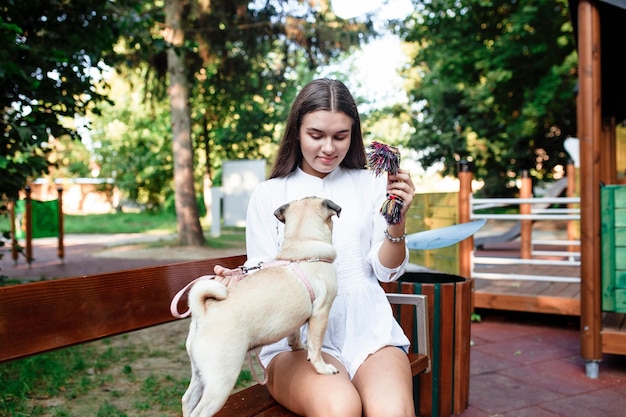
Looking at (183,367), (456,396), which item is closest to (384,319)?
(456,396)

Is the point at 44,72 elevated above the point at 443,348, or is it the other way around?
the point at 44,72

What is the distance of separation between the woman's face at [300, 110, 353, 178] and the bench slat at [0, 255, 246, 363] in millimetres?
761

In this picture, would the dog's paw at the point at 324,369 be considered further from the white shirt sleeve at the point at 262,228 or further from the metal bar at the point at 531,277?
→ the metal bar at the point at 531,277

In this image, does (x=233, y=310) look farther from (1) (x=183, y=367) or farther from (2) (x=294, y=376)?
(1) (x=183, y=367)

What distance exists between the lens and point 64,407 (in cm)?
371

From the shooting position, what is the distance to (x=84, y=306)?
6.66 feet

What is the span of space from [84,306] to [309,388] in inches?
36.0

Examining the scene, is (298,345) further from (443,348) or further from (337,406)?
(443,348)

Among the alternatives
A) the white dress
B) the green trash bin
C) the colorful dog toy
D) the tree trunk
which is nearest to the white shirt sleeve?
the white dress

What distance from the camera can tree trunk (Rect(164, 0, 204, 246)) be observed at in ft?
40.8

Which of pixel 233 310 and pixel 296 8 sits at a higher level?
pixel 296 8

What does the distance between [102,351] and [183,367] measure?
1.05m

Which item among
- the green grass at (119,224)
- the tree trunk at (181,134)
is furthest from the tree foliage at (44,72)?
the green grass at (119,224)

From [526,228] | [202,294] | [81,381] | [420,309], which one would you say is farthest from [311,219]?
[526,228]
